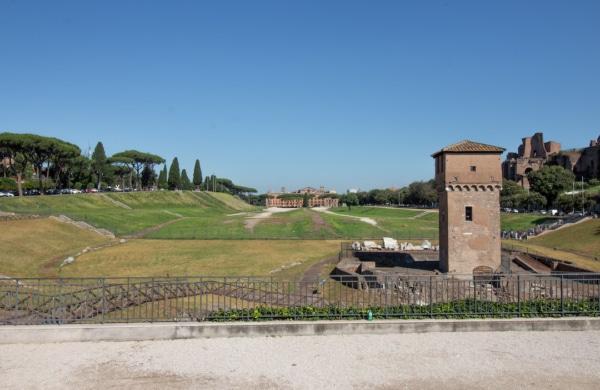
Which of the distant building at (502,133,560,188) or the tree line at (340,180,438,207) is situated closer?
the distant building at (502,133,560,188)

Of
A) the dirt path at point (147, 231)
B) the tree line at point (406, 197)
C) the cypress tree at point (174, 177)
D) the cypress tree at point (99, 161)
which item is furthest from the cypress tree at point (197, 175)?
the dirt path at point (147, 231)

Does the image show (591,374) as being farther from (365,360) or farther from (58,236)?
(58,236)

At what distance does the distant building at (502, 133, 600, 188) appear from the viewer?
10694 cm

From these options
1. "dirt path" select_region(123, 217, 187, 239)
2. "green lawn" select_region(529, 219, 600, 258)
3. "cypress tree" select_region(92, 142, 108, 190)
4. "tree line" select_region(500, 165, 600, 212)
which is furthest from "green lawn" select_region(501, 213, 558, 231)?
"cypress tree" select_region(92, 142, 108, 190)

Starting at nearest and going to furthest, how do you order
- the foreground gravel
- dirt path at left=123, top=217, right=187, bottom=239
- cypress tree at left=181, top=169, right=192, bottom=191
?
1. the foreground gravel
2. dirt path at left=123, top=217, right=187, bottom=239
3. cypress tree at left=181, top=169, right=192, bottom=191

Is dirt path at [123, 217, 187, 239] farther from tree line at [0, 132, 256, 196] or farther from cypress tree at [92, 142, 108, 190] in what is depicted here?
cypress tree at [92, 142, 108, 190]

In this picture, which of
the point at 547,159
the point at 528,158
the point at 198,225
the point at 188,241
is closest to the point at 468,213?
the point at 188,241

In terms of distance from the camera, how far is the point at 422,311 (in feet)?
47.0

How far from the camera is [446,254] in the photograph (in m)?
29.6

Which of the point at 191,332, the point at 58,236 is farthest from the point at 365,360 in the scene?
the point at 58,236

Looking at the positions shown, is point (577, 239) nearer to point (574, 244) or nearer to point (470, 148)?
point (574, 244)

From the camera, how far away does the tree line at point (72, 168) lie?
230ft

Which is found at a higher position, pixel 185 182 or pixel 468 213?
pixel 185 182

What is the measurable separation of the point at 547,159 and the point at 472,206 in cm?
10696
